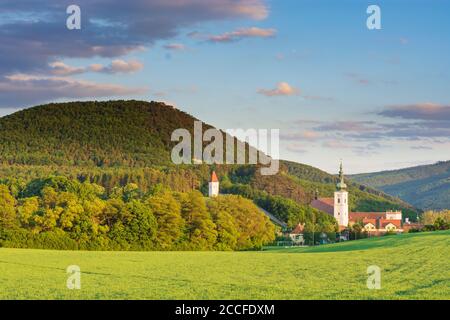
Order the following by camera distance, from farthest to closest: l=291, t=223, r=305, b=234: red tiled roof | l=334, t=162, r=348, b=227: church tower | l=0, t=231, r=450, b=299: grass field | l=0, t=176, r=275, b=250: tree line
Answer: l=334, t=162, r=348, b=227: church tower
l=291, t=223, r=305, b=234: red tiled roof
l=0, t=176, r=275, b=250: tree line
l=0, t=231, r=450, b=299: grass field

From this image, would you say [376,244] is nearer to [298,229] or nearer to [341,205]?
[298,229]

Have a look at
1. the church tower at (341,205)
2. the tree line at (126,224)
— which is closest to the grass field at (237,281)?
the tree line at (126,224)

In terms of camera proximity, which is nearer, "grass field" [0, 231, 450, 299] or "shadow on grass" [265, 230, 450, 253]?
"grass field" [0, 231, 450, 299]

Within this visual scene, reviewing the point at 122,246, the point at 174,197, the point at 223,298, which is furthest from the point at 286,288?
the point at 174,197

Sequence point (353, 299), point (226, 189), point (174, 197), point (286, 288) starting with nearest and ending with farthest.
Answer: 1. point (353, 299)
2. point (286, 288)
3. point (174, 197)
4. point (226, 189)

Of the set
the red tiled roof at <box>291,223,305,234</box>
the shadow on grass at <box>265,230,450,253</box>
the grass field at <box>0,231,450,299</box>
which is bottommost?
the red tiled roof at <box>291,223,305,234</box>

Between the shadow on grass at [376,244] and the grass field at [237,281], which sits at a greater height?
the grass field at [237,281]

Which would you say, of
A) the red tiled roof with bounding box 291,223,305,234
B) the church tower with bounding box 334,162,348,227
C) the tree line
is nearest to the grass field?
the tree line

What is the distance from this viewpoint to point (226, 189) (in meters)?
199

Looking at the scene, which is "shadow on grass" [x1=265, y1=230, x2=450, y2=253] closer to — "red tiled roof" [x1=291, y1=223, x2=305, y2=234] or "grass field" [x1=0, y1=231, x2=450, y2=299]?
"grass field" [x1=0, y1=231, x2=450, y2=299]

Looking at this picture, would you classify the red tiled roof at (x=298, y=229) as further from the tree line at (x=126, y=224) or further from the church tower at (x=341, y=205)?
the tree line at (x=126, y=224)

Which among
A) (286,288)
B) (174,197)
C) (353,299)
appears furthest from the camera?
(174,197)
